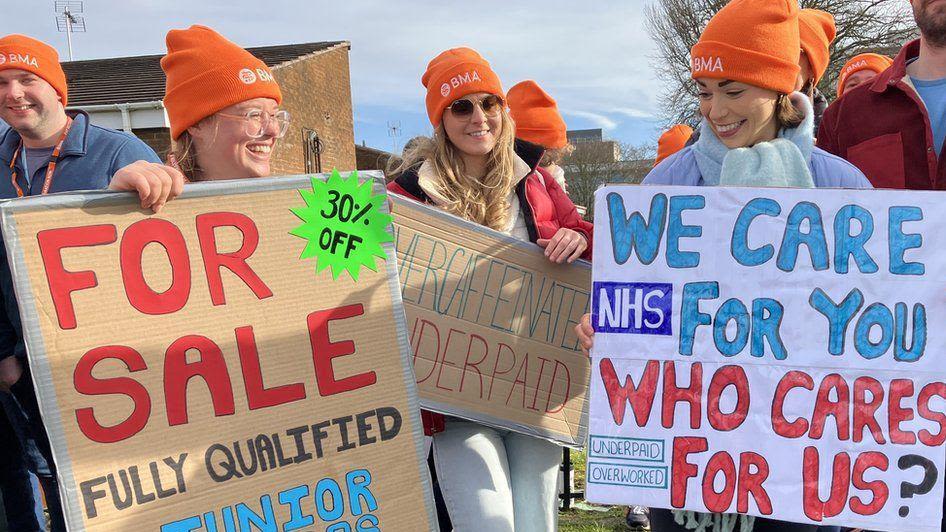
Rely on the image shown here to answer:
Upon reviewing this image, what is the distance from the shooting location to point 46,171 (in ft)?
9.48

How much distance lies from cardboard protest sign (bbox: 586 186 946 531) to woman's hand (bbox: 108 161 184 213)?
3.56ft

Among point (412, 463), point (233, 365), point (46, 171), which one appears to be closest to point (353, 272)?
point (233, 365)

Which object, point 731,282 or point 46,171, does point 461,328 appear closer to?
point 731,282

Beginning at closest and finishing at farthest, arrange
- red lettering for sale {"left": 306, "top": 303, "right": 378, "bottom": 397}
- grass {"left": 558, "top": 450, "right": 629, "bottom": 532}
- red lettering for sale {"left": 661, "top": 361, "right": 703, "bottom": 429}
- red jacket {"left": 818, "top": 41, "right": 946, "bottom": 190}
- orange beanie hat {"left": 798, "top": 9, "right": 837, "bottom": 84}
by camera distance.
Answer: red lettering for sale {"left": 306, "top": 303, "right": 378, "bottom": 397} → red lettering for sale {"left": 661, "top": 361, "right": 703, "bottom": 429} → red jacket {"left": 818, "top": 41, "right": 946, "bottom": 190} → orange beanie hat {"left": 798, "top": 9, "right": 837, "bottom": 84} → grass {"left": 558, "top": 450, "right": 629, "bottom": 532}

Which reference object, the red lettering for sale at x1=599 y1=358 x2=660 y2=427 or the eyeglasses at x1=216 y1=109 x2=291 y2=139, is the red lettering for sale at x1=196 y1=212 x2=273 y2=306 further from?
the red lettering for sale at x1=599 y1=358 x2=660 y2=427

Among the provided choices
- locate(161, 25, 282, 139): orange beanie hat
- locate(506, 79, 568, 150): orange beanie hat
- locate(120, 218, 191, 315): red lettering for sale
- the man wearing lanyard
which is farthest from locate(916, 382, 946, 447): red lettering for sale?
locate(506, 79, 568, 150): orange beanie hat

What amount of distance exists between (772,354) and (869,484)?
403 mm

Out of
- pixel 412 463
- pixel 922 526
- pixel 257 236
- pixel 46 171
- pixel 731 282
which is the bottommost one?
pixel 922 526

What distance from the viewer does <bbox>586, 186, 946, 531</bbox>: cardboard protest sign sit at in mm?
1827

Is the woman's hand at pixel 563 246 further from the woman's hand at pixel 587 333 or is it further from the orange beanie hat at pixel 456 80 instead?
the orange beanie hat at pixel 456 80

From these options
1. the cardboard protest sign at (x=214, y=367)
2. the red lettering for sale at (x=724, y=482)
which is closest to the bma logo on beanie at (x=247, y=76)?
the cardboard protest sign at (x=214, y=367)

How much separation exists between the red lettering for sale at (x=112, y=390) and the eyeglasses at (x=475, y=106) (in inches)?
58.7

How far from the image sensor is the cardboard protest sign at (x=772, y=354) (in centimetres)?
183

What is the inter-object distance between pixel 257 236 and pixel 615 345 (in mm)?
977
